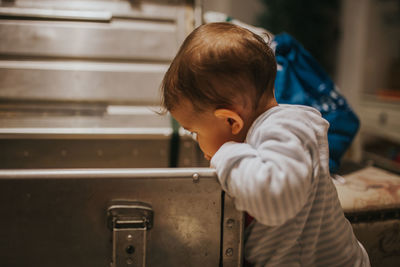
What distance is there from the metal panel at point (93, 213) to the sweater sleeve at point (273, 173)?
71 millimetres

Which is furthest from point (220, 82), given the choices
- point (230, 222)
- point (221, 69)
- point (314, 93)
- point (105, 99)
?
point (105, 99)

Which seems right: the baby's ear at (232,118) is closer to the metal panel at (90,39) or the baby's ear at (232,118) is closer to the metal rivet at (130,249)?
the metal rivet at (130,249)

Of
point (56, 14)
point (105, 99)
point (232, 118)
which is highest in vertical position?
point (56, 14)

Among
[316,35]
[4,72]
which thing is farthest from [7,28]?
[316,35]

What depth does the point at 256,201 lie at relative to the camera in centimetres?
48

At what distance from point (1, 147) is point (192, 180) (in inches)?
37.8

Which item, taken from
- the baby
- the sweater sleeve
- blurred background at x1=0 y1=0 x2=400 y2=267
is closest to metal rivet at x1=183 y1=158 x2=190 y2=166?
blurred background at x1=0 y1=0 x2=400 y2=267

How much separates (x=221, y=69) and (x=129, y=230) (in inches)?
13.2

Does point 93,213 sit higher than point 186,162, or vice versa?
point 93,213

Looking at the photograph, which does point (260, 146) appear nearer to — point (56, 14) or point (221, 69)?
point (221, 69)

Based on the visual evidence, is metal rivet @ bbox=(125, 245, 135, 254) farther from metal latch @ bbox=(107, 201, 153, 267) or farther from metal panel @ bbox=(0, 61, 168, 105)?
metal panel @ bbox=(0, 61, 168, 105)

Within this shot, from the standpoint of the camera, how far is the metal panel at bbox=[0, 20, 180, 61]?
4.34ft

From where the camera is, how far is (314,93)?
1163 millimetres

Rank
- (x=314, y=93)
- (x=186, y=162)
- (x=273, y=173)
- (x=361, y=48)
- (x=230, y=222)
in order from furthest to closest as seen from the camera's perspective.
→ (x=361, y=48), (x=186, y=162), (x=314, y=93), (x=230, y=222), (x=273, y=173)
